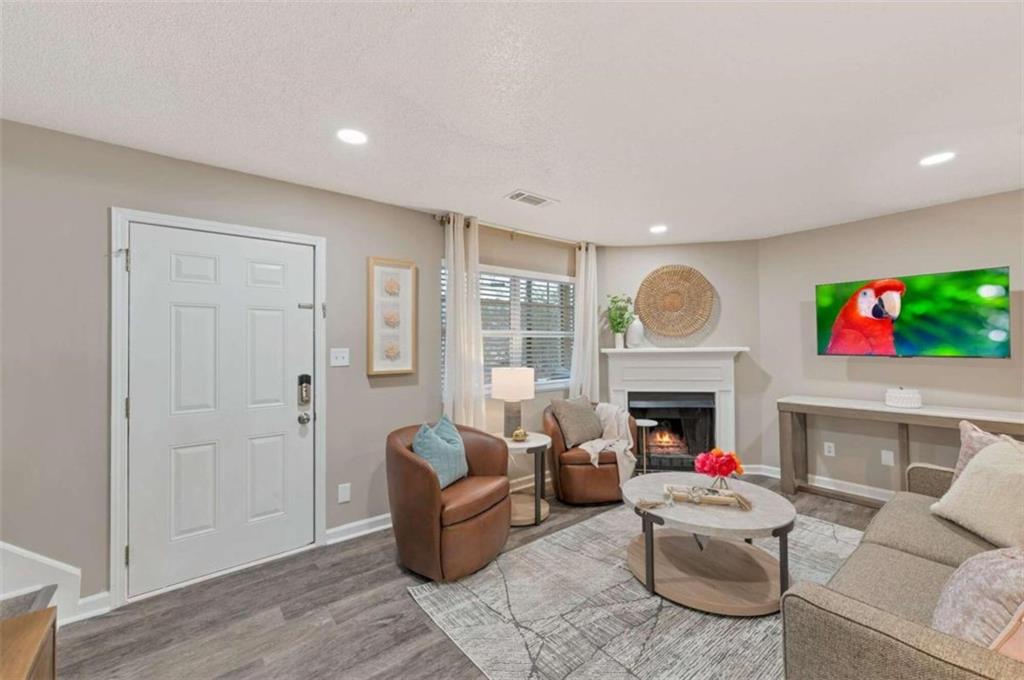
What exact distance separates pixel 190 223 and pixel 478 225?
202cm

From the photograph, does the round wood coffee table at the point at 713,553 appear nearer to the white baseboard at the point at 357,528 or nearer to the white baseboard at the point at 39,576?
the white baseboard at the point at 357,528

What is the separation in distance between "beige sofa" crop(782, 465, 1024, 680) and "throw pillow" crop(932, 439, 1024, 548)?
0.24ft

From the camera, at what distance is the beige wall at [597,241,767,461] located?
4.36 meters

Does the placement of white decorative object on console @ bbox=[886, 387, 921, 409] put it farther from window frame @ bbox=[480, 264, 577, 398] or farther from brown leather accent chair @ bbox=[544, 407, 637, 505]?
window frame @ bbox=[480, 264, 577, 398]

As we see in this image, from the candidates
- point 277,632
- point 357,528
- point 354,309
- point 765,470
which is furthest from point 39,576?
point 765,470

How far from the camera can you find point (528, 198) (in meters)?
3.09

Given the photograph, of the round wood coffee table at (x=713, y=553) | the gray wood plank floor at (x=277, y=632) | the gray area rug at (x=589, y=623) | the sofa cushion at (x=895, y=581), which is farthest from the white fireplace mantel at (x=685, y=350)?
the gray wood plank floor at (x=277, y=632)

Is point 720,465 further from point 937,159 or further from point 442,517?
point 937,159

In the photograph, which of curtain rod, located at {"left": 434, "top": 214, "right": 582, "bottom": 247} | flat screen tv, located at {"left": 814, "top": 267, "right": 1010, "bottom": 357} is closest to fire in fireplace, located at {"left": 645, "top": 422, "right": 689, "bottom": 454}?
flat screen tv, located at {"left": 814, "top": 267, "right": 1010, "bottom": 357}

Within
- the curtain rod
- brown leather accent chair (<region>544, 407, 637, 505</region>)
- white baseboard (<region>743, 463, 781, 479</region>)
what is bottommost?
white baseboard (<region>743, 463, 781, 479</region>)

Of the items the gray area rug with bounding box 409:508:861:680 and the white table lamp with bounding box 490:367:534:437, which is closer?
the gray area rug with bounding box 409:508:861:680

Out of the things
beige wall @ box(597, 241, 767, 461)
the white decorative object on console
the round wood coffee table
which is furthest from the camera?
beige wall @ box(597, 241, 767, 461)

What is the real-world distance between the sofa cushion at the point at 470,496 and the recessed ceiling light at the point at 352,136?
199 cm

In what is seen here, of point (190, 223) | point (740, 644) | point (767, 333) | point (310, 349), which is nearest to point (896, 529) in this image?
point (740, 644)
